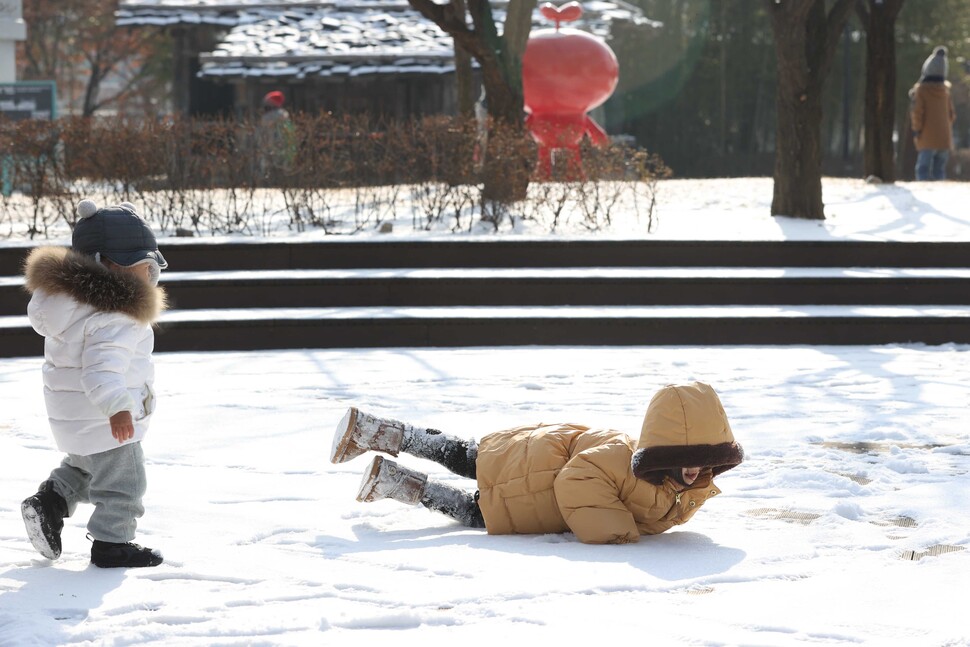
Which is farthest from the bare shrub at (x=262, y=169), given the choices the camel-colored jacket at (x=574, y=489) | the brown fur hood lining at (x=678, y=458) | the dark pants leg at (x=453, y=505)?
the brown fur hood lining at (x=678, y=458)

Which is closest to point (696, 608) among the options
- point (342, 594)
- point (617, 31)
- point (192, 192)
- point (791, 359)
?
point (342, 594)

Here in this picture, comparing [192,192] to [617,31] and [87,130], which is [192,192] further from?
[617,31]

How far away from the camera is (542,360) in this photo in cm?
829

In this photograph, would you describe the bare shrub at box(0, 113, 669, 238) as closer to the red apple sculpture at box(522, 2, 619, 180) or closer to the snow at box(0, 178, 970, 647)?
the snow at box(0, 178, 970, 647)

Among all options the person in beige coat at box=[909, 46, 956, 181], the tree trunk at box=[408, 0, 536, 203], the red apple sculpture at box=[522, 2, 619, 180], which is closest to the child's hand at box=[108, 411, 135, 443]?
the tree trunk at box=[408, 0, 536, 203]

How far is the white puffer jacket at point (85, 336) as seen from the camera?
389 cm

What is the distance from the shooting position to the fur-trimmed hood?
158 inches

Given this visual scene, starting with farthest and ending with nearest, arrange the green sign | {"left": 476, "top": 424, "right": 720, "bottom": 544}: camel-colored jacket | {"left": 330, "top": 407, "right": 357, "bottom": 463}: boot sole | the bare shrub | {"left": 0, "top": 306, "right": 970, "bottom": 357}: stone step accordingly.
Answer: the green sign, the bare shrub, {"left": 0, "top": 306, "right": 970, "bottom": 357}: stone step, {"left": 330, "top": 407, "right": 357, "bottom": 463}: boot sole, {"left": 476, "top": 424, "right": 720, "bottom": 544}: camel-colored jacket

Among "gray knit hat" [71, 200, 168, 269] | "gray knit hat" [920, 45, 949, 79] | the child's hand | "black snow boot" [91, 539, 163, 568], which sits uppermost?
"gray knit hat" [920, 45, 949, 79]

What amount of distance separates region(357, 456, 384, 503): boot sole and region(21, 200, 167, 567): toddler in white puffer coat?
0.82 m

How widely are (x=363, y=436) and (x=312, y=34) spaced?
18487 millimetres

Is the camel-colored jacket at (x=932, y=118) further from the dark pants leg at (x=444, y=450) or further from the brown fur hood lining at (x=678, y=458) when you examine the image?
the brown fur hood lining at (x=678, y=458)

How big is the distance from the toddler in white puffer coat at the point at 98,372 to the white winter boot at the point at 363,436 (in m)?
0.86

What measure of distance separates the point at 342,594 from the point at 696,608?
1034mm
